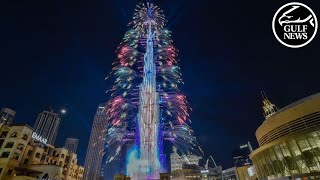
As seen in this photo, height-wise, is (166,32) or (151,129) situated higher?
(166,32)

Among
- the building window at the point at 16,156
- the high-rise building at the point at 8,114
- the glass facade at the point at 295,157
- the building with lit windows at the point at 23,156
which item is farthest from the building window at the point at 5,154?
the glass facade at the point at 295,157

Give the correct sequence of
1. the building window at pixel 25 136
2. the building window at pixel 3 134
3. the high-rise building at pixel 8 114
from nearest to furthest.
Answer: the building window at pixel 3 134 < the building window at pixel 25 136 < the high-rise building at pixel 8 114

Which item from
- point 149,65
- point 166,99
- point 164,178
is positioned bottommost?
point 164,178

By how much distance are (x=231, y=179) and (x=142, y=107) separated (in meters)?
114

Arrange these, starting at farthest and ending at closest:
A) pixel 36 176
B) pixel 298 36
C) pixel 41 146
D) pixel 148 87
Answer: pixel 41 146 < pixel 36 176 < pixel 148 87 < pixel 298 36

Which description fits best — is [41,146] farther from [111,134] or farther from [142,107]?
[142,107]

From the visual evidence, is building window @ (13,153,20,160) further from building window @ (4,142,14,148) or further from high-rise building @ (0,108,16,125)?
high-rise building @ (0,108,16,125)

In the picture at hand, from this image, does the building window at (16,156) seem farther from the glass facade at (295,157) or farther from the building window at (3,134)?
the glass facade at (295,157)

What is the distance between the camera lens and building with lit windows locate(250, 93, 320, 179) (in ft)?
129

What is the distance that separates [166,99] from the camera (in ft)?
124

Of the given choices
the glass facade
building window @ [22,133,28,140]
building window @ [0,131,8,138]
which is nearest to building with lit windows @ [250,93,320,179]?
the glass facade

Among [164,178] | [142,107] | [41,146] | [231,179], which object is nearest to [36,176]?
[41,146]

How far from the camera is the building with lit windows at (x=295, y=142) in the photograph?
39344 mm

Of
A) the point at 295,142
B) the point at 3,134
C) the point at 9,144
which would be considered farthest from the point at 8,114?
the point at 295,142
